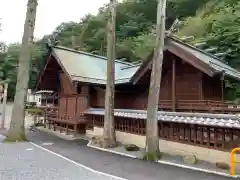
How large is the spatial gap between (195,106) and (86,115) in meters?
6.29

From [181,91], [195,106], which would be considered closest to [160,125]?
[195,106]

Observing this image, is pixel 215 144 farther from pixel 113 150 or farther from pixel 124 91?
pixel 124 91

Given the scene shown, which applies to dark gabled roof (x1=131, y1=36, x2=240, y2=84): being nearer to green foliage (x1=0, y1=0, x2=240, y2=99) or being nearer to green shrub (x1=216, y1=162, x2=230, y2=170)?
green shrub (x1=216, y1=162, x2=230, y2=170)

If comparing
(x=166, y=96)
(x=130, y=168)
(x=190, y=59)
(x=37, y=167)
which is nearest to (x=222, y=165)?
(x=130, y=168)

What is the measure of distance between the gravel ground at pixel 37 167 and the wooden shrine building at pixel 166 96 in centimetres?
347

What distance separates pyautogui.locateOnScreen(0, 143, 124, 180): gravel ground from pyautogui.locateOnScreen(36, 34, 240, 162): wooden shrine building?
3.47 meters

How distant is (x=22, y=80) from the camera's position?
1216cm

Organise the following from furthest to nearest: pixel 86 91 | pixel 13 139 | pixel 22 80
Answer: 1. pixel 86 91
2. pixel 22 80
3. pixel 13 139

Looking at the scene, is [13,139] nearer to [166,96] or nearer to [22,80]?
[22,80]

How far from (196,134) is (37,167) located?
193 inches

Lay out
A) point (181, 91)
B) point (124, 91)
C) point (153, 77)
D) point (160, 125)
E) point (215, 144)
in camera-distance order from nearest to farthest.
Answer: point (215, 144)
point (153, 77)
point (160, 125)
point (181, 91)
point (124, 91)

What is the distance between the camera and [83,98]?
1377cm

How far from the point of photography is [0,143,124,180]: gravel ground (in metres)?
5.98

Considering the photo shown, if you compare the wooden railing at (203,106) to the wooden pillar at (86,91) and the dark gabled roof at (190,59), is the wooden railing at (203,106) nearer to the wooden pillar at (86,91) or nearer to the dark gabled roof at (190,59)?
the dark gabled roof at (190,59)
